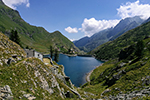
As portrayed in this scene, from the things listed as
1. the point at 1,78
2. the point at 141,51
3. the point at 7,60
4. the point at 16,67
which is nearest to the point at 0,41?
the point at 7,60

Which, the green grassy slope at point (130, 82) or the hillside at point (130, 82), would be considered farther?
the green grassy slope at point (130, 82)

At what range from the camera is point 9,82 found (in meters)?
13.3

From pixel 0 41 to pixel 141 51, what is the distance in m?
65.5

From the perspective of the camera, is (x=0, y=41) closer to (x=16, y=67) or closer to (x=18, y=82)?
(x=16, y=67)

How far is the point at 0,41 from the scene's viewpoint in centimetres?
2070

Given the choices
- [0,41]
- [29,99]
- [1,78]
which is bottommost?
[29,99]

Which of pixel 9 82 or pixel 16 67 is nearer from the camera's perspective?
pixel 9 82

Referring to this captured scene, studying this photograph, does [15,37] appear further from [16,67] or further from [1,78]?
[1,78]

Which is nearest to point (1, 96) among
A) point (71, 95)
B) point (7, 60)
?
point (7, 60)

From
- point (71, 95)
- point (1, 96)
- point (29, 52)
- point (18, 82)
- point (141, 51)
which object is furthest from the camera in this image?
point (141, 51)

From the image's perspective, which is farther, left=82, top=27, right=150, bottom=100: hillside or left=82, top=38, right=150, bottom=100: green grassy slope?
left=82, top=38, right=150, bottom=100: green grassy slope

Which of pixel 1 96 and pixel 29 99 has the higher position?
pixel 1 96

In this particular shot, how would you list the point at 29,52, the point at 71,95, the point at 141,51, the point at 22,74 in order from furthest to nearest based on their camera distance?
1. the point at 141,51
2. the point at 29,52
3. the point at 71,95
4. the point at 22,74

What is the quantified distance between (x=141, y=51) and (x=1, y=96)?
Result: 6277 centimetres
